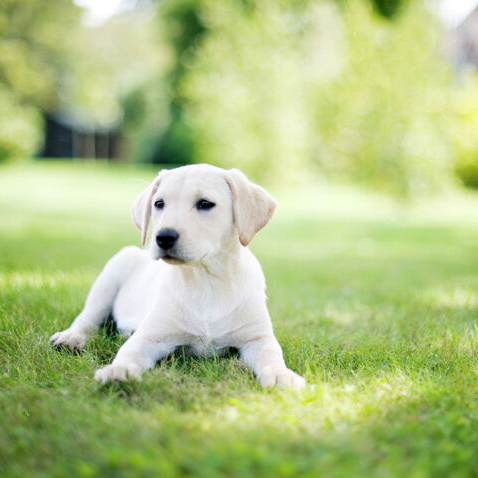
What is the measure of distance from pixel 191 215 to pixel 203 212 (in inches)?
3.8

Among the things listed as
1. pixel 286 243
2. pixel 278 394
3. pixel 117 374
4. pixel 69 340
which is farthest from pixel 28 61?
pixel 278 394

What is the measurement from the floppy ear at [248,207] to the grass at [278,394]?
0.85m

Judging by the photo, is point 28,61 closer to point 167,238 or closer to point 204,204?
point 204,204

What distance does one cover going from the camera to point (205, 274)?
3.29 metres

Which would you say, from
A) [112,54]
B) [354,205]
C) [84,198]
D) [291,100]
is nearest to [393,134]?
[354,205]

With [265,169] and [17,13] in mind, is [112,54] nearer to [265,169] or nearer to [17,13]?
[17,13]

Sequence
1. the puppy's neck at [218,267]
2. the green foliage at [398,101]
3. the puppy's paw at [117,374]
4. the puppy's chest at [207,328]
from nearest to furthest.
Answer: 1. the puppy's paw at [117,374]
2. the puppy's chest at [207,328]
3. the puppy's neck at [218,267]
4. the green foliage at [398,101]

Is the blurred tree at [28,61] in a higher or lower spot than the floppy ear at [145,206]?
higher

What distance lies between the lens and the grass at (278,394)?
74.9 inches

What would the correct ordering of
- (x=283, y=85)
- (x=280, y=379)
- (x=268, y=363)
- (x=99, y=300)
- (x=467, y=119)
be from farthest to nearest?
(x=283, y=85) < (x=467, y=119) < (x=99, y=300) < (x=268, y=363) < (x=280, y=379)

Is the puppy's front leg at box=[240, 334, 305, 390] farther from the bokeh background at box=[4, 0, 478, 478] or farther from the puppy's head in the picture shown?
the puppy's head

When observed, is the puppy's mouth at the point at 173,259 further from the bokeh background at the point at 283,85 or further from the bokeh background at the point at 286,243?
the bokeh background at the point at 283,85

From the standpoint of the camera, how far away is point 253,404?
8.01 feet

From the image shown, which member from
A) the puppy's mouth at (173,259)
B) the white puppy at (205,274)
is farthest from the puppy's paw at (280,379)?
the puppy's mouth at (173,259)
